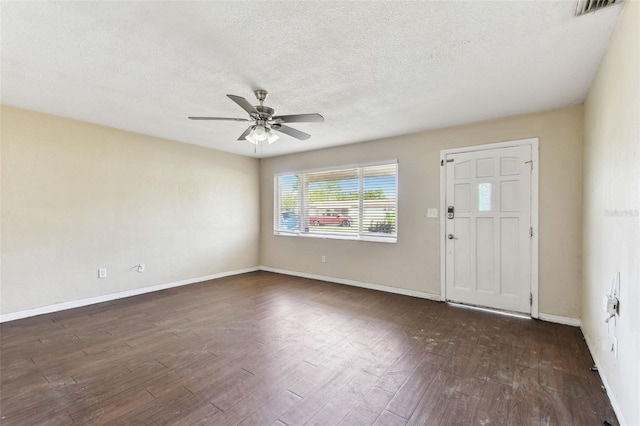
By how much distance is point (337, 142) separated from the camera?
4.91m

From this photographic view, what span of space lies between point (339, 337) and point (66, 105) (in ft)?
13.2

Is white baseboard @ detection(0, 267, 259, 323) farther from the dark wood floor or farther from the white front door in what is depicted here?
the white front door

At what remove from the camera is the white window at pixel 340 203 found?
4.70 m

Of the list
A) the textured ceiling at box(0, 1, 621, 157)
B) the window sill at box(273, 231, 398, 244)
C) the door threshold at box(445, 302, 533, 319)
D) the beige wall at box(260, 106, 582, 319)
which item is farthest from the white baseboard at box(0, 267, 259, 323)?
the door threshold at box(445, 302, 533, 319)

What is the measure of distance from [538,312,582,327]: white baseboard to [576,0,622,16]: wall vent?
10.0 feet

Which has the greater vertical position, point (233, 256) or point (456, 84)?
point (456, 84)

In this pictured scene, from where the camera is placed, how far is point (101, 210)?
4.09m

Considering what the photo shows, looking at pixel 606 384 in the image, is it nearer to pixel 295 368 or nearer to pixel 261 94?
pixel 295 368

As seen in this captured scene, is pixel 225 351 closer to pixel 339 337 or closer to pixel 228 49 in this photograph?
pixel 339 337

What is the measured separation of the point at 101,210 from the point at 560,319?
6.06m

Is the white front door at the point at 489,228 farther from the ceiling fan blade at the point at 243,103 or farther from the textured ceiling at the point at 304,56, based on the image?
the ceiling fan blade at the point at 243,103

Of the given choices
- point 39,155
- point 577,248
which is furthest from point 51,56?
point 577,248

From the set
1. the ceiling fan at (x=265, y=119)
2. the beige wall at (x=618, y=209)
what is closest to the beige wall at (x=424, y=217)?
the beige wall at (x=618, y=209)

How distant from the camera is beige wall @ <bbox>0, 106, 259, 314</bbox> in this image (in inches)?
135
